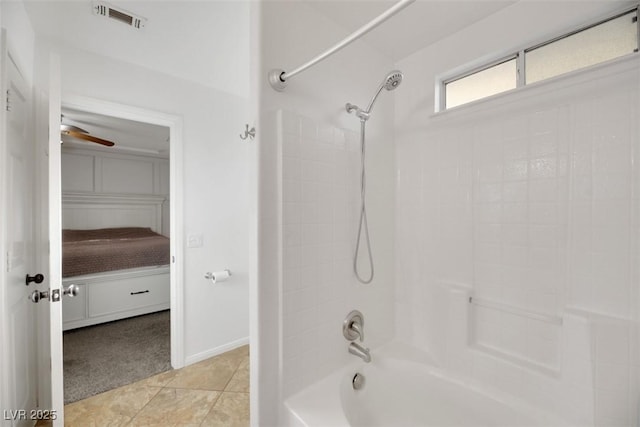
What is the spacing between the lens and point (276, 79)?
1273mm

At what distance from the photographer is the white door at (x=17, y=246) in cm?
123

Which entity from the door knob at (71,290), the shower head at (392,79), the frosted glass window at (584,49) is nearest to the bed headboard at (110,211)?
the door knob at (71,290)

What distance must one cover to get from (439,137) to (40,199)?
2.66m

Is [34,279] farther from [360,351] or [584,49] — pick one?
[584,49]

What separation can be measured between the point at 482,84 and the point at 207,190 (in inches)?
91.6

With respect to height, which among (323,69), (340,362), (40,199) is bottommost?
(340,362)

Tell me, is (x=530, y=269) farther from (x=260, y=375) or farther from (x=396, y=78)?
(x=260, y=375)

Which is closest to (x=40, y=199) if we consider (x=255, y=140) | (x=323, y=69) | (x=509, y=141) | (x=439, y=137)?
(x=255, y=140)

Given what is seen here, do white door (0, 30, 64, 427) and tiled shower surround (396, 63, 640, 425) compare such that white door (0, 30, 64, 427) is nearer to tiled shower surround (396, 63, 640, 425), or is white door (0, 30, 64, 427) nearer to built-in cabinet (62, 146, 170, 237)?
tiled shower surround (396, 63, 640, 425)

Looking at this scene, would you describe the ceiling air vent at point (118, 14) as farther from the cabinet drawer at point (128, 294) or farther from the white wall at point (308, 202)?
the cabinet drawer at point (128, 294)

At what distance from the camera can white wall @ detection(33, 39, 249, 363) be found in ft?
7.37

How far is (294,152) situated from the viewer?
1340 mm

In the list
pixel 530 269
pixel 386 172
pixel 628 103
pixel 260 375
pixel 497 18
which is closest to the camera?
pixel 628 103

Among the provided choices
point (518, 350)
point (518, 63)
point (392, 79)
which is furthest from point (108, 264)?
point (518, 63)
